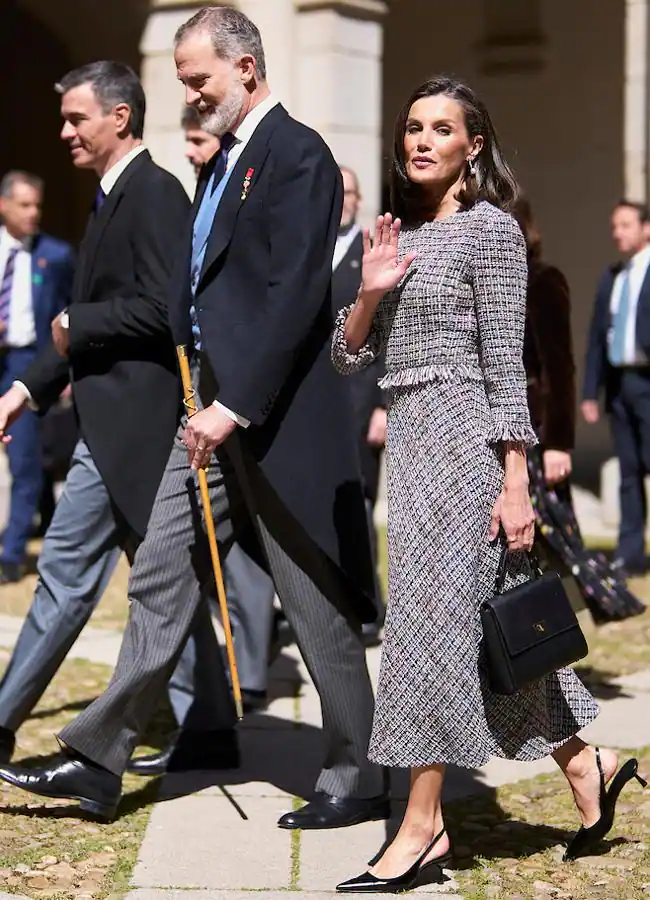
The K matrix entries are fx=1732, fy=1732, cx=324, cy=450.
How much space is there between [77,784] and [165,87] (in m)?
6.19

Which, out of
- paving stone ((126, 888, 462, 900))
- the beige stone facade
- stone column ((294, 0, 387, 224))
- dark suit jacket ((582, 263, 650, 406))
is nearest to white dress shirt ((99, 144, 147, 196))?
paving stone ((126, 888, 462, 900))

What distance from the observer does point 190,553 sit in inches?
171

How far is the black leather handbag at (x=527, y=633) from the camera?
3756 millimetres

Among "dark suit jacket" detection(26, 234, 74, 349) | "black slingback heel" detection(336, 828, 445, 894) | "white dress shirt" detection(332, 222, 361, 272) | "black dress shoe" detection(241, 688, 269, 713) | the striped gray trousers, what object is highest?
"white dress shirt" detection(332, 222, 361, 272)

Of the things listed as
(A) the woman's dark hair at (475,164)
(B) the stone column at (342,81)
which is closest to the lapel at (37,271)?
(B) the stone column at (342,81)

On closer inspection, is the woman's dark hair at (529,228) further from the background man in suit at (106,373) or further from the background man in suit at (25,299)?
the background man in suit at (25,299)

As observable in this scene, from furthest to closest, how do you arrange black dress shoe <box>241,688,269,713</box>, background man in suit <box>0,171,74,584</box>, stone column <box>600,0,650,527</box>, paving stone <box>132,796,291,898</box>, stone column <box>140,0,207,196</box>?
stone column <box>600,0,650,527</box> < stone column <box>140,0,207,196</box> < background man in suit <box>0,171,74,584</box> < black dress shoe <box>241,688,269,713</box> < paving stone <box>132,796,291,898</box>

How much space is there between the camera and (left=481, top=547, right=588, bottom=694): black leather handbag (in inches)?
148

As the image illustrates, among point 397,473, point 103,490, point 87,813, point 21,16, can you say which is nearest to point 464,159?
point 397,473

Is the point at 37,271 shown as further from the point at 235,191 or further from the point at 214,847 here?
the point at 214,847

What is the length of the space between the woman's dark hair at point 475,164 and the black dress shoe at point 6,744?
1842 mm

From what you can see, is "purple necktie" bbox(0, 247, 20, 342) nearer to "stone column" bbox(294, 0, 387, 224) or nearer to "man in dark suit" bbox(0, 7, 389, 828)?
"stone column" bbox(294, 0, 387, 224)

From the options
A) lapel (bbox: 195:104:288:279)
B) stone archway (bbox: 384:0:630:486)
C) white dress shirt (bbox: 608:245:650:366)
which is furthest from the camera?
stone archway (bbox: 384:0:630:486)

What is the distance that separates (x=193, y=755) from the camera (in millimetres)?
4906
